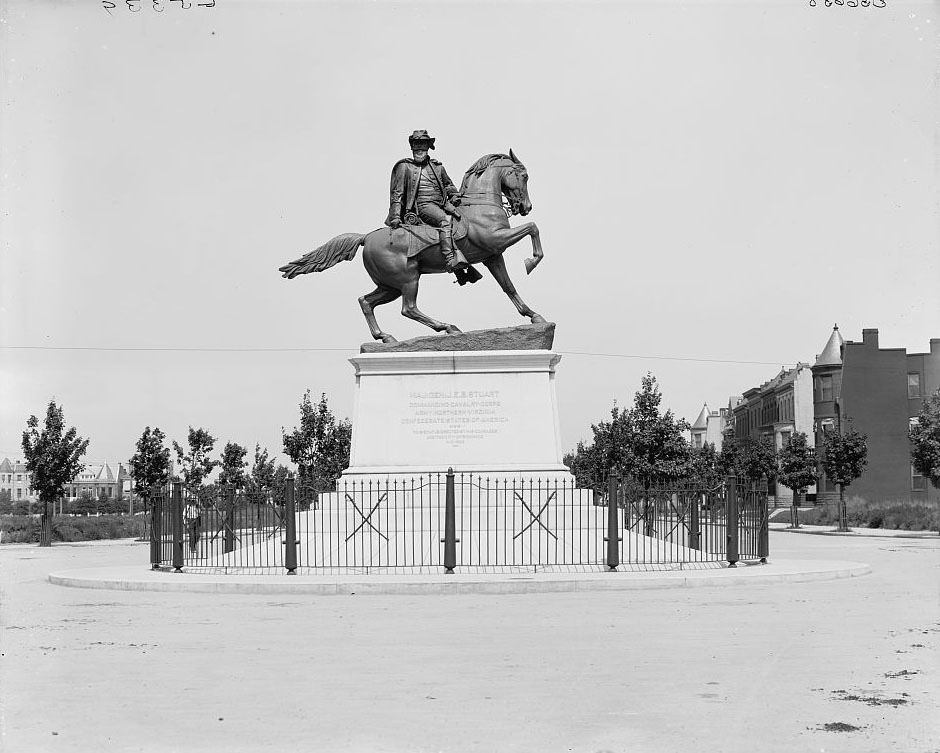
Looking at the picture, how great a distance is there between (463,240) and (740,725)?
16.2m

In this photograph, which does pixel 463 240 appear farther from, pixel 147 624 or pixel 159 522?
pixel 147 624

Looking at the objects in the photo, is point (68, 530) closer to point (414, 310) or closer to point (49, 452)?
point (49, 452)

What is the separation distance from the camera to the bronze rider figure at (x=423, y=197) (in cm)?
2275

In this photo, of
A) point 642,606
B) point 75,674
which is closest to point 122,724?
point 75,674

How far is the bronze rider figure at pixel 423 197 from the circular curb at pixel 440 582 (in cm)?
763

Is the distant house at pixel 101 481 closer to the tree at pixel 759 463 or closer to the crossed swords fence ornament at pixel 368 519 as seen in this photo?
the tree at pixel 759 463

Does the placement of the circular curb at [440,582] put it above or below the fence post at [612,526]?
below

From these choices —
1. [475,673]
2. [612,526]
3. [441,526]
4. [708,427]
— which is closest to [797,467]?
[441,526]

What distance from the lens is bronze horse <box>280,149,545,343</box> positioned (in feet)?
74.8

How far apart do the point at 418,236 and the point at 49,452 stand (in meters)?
21.5

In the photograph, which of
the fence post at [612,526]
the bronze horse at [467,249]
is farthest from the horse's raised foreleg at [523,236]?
the fence post at [612,526]

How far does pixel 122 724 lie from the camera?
7.56 meters

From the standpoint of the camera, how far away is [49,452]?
39.4m

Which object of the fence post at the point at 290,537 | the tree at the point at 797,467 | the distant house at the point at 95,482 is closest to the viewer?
the fence post at the point at 290,537
